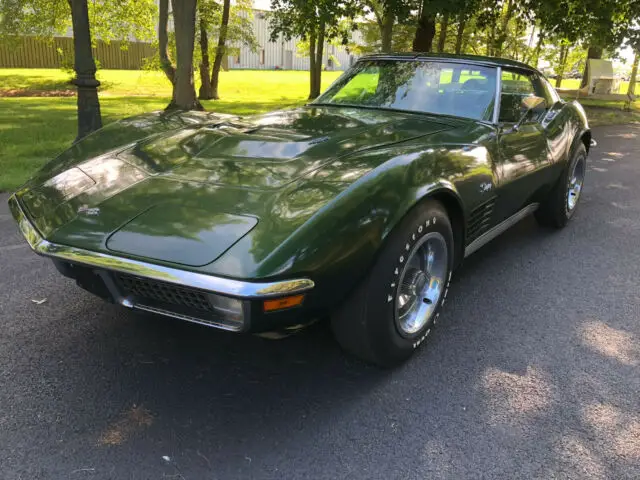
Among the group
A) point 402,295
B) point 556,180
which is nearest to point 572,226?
point 556,180

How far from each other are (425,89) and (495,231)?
108 centimetres

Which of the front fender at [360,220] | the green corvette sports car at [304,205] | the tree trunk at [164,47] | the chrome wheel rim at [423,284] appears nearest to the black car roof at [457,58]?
the green corvette sports car at [304,205]

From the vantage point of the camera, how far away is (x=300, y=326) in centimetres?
219

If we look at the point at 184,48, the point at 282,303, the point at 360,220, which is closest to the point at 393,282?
the point at 360,220

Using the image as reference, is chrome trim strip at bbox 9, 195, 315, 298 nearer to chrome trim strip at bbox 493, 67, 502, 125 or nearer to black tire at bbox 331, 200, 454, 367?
black tire at bbox 331, 200, 454, 367

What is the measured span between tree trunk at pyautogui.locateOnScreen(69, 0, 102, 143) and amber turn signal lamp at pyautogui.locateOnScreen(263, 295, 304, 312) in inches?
→ 206

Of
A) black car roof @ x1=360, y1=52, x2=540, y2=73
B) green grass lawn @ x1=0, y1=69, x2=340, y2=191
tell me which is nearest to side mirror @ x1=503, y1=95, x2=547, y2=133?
black car roof @ x1=360, y1=52, x2=540, y2=73

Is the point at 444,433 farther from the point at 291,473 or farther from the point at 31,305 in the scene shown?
the point at 31,305

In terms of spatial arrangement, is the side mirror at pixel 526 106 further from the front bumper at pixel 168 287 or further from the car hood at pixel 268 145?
the front bumper at pixel 168 287

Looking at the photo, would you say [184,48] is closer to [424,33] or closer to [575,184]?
[424,33]

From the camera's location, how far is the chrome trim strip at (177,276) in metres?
1.90

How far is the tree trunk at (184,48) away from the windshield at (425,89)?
20.2 feet

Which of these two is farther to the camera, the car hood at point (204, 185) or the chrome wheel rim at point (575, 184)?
the chrome wheel rim at point (575, 184)

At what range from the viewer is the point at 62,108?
1431 cm
